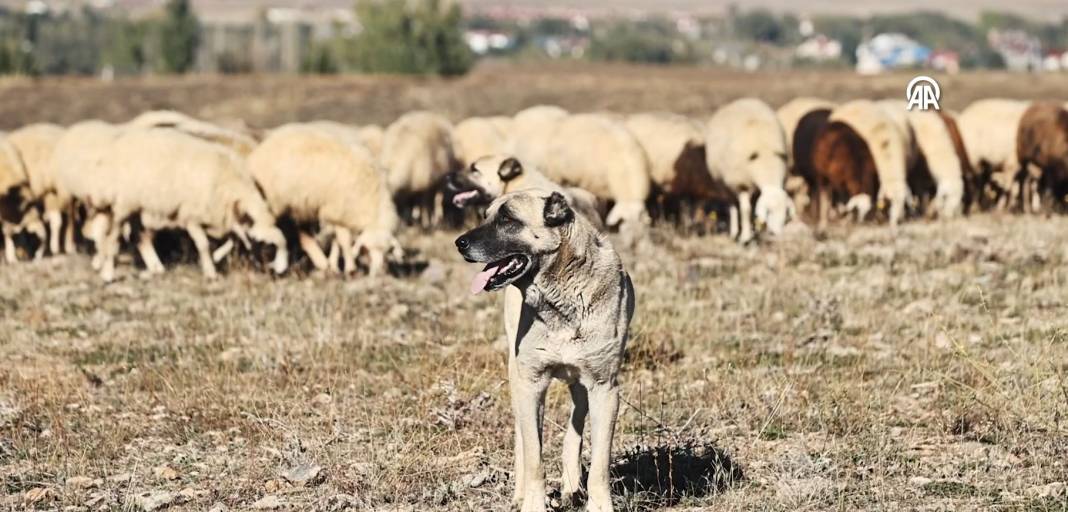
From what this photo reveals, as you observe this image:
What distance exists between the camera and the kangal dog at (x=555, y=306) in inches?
258

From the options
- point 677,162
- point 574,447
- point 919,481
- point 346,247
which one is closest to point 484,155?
point 346,247

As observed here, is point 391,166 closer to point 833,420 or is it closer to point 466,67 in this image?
point 833,420

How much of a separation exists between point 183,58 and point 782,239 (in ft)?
217

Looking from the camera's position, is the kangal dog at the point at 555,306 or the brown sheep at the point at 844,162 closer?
the kangal dog at the point at 555,306

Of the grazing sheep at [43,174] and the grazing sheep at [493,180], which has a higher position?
the grazing sheep at [493,180]

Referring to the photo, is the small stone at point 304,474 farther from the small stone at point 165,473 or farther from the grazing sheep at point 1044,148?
the grazing sheep at point 1044,148

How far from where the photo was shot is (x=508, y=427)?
356 inches

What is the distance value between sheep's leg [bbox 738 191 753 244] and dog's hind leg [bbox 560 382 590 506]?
9.93 metres

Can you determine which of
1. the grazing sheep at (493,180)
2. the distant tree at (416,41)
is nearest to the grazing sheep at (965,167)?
the grazing sheep at (493,180)

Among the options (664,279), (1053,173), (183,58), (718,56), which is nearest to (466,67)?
(183,58)

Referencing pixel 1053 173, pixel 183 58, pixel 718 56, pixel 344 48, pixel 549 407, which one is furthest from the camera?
pixel 718 56

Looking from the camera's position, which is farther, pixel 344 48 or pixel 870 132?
pixel 344 48

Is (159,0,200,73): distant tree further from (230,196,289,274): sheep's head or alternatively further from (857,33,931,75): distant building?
(230,196,289,274): sheep's head

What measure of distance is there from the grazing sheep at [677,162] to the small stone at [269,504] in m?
11.6
